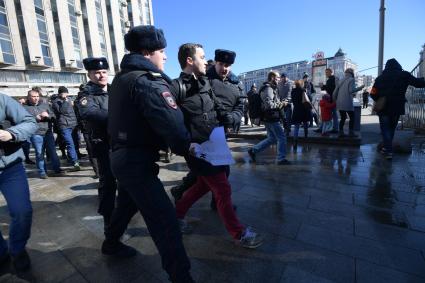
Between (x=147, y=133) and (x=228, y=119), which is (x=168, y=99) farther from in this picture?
(x=228, y=119)

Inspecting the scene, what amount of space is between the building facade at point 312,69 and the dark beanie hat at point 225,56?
8.10 meters

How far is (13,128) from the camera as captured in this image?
2199 mm

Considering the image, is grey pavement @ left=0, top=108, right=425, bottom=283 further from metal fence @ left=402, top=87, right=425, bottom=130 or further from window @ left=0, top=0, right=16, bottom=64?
window @ left=0, top=0, right=16, bottom=64

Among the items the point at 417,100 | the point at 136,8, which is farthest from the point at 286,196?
the point at 136,8

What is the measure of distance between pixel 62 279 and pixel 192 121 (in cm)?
168

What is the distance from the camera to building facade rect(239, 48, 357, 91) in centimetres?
1406

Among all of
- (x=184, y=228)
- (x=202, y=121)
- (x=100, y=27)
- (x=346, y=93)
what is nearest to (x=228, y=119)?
(x=202, y=121)

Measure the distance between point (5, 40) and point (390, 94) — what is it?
30855 millimetres

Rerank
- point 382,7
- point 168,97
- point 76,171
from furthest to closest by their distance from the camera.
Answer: point 382,7 → point 76,171 → point 168,97

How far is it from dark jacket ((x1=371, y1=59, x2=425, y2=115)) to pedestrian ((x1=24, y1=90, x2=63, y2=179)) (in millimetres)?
6688

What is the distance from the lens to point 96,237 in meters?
2.82

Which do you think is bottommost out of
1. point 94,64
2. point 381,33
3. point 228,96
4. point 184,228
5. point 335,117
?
point 184,228

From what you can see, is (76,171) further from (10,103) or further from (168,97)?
(168,97)

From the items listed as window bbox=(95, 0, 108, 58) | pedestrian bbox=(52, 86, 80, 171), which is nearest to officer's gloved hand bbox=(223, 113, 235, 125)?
pedestrian bbox=(52, 86, 80, 171)
